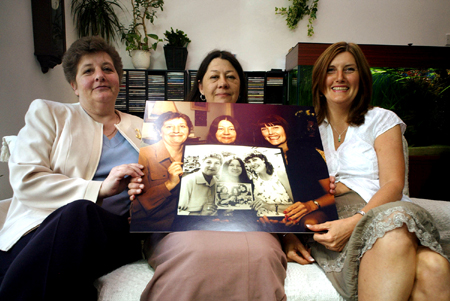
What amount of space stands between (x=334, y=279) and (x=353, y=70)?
3.06 feet

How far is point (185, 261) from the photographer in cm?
85

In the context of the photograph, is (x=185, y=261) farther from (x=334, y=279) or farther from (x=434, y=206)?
(x=434, y=206)

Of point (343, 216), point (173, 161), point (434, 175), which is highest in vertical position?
point (173, 161)

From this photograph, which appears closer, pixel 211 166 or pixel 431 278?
pixel 431 278

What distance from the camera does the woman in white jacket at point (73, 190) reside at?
0.81 metres

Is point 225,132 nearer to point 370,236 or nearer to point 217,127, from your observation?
point 217,127

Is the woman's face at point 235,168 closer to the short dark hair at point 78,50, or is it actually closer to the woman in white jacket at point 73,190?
the woman in white jacket at point 73,190

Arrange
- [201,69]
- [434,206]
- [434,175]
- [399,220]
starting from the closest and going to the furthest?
1. [399,220]
2. [434,206]
3. [201,69]
4. [434,175]

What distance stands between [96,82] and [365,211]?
1261mm

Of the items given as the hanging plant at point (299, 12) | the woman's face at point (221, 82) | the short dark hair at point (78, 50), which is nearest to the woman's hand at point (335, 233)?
the woman's face at point (221, 82)

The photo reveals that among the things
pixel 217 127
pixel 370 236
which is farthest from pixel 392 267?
pixel 217 127

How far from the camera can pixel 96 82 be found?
4.07 ft

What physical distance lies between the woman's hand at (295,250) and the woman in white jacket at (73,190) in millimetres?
626

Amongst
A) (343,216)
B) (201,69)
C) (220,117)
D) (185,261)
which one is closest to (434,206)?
(343,216)
